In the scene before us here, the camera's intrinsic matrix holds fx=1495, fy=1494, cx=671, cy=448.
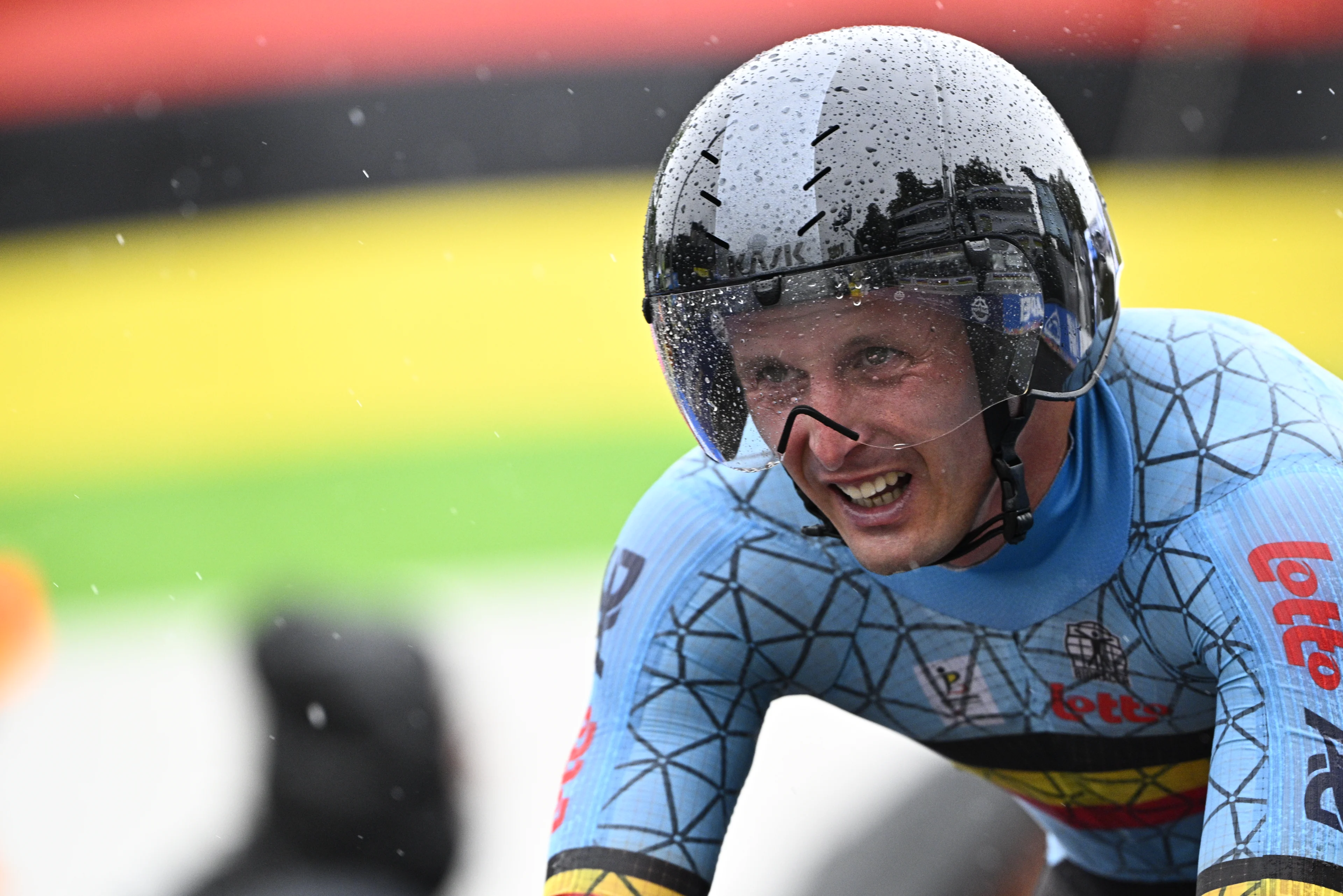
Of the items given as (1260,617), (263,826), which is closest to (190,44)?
(263,826)

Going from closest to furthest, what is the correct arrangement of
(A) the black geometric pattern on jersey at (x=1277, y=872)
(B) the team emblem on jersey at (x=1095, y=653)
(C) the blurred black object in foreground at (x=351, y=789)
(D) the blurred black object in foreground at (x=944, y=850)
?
(A) the black geometric pattern on jersey at (x=1277, y=872), (B) the team emblem on jersey at (x=1095, y=653), (D) the blurred black object in foreground at (x=944, y=850), (C) the blurred black object in foreground at (x=351, y=789)

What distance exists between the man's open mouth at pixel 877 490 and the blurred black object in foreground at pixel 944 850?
2.77 ft

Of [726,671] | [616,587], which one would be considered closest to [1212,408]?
[726,671]

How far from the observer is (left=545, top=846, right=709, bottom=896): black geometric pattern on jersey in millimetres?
1677

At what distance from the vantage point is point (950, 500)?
1.64 m

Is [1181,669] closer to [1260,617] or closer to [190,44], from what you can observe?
[1260,617]

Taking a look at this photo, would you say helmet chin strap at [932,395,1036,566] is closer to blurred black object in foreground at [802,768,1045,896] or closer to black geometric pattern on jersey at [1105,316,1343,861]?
black geometric pattern on jersey at [1105,316,1343,861]

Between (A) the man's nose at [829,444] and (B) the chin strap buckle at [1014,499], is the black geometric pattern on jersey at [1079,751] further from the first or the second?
(A) the man's nose at [829,444]

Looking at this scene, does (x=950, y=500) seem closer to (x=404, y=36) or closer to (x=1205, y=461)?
(x=1205, y=461)

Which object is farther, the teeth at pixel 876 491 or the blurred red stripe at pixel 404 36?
the blurred red stripe at pixel 404 36

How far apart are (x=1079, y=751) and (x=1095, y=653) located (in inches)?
7.0

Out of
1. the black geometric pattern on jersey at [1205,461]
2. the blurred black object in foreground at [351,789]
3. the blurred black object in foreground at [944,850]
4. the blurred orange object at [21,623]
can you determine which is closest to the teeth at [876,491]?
the black geometric pattern on jersey at [1205,461]

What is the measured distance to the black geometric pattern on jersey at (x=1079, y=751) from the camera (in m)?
1.79

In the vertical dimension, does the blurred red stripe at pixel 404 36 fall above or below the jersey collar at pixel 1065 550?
above
